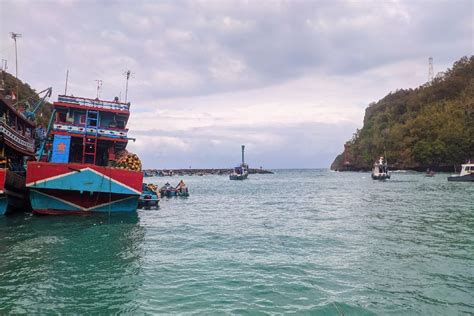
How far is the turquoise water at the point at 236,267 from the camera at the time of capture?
877 cm

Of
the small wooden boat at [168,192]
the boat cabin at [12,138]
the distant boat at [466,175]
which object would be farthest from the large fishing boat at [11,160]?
the distant boat at [466,175]

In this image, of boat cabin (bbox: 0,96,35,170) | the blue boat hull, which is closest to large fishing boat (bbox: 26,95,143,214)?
Result: the blue boat hull

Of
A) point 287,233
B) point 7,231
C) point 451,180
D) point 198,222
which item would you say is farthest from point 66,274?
point 451,180

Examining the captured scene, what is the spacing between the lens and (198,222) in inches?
914

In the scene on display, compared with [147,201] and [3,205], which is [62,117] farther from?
[147,201]

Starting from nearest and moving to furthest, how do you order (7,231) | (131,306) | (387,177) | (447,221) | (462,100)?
(131,306) < (7,231) < (447,221) < (387,177) < (462,100)

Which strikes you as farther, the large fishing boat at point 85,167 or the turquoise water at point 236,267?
the large fishing boat at point 85,167

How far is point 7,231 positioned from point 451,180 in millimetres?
68051

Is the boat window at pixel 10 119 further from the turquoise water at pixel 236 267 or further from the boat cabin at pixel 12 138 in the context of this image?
the turquoise water at pixel 236 267

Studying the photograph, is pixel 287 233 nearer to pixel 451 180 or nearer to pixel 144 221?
pixel 144 221

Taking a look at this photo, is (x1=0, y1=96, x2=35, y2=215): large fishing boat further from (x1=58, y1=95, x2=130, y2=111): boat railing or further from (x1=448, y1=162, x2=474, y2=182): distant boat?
(x1=448, y1=162, x2=474, y2=182): distant boat

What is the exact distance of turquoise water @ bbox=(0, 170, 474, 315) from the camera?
28.8 feet

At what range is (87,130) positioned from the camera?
79.6 feet

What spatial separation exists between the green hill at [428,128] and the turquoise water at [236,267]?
98834mm
